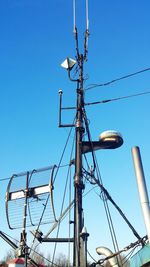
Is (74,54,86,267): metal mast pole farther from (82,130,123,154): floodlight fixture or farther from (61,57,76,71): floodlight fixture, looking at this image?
(61,57,76,71): floodlight fixture

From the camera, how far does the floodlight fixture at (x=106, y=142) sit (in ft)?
35.1

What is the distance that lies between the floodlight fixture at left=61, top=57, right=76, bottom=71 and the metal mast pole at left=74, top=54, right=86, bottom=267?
2.10 feet

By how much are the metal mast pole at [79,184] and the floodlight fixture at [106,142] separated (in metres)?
0.38

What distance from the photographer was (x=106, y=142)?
10797 mm

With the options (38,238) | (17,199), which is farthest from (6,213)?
(38,238)

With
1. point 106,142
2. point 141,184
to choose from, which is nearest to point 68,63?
point 106,142

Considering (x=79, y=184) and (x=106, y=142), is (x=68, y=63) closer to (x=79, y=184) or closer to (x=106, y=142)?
(x=106, y=142)

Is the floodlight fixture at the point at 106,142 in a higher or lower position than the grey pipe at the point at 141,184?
higher

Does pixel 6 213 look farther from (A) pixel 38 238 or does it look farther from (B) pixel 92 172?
(B) pixel 92 172

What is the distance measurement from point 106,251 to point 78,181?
5305 mm

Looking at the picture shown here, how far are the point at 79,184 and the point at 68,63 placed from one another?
4122mm

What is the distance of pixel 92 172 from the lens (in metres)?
10.4

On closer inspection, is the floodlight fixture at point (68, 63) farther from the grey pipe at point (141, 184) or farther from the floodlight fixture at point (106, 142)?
the grey pipe at point (141, 184)

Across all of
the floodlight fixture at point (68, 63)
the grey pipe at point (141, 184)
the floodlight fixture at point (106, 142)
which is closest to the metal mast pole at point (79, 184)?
the floodlight fixture at point (106, 142)
